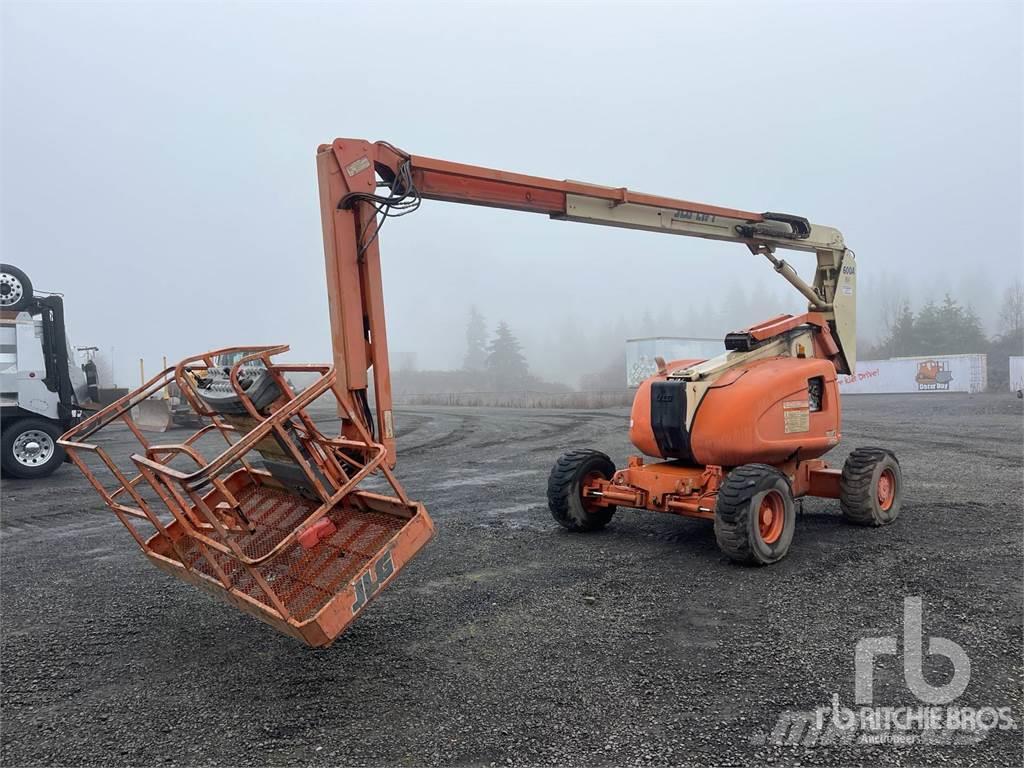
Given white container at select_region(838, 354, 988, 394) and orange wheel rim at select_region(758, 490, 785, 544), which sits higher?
orange wheel rim at select_region(758, 490, 785, 544)

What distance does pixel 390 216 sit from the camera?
17.5 feet

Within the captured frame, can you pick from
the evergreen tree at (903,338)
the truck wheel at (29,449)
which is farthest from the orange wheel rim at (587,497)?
the evergreen tree at (903,338)

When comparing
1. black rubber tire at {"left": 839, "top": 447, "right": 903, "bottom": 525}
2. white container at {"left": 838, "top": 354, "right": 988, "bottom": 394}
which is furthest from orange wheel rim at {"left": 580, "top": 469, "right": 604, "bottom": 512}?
white container at {"left": 838, "top": 354, "right": 988, "bottom": 394}

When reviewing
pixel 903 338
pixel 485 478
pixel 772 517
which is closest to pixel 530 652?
pixel 772 517

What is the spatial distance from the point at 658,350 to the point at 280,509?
33202 millimetres

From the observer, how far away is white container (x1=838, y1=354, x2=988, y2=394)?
33.5 m

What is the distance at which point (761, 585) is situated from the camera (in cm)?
568

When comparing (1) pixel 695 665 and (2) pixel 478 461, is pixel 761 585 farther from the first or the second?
(2) pixel 478 461

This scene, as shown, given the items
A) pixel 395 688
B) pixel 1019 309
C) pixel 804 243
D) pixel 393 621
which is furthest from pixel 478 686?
pixel 1019 309

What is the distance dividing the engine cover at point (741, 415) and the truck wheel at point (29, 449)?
1112cm

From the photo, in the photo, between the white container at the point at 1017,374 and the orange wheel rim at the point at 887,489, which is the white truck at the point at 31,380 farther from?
the white container at the point at 1017,374

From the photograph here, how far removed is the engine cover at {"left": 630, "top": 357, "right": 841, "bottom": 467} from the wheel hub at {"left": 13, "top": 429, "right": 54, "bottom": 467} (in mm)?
11333

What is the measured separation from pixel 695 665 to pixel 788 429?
3.52 m

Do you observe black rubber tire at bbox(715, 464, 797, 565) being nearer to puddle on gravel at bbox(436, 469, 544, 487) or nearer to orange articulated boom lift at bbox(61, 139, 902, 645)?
orange articulated boom lift at bbox(61, 139, 902, 645)
